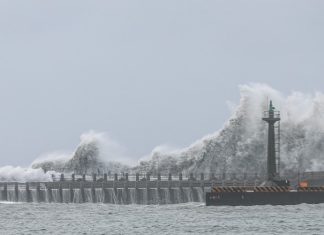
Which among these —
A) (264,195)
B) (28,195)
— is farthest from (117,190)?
(264,195)

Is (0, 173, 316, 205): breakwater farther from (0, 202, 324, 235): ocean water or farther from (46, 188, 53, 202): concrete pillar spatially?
(0, 202, 324, 235): ocean water

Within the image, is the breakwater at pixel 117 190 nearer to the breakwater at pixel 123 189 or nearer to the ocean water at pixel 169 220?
the breakwater at pixel 123 189

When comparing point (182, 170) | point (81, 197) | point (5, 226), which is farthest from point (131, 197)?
point (5, 226)

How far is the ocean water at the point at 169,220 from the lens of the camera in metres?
77.7

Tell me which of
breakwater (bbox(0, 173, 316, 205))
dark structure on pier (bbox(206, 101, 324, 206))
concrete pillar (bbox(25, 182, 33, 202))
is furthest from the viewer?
concrete pillar (bbox(25, 182, 33, 202))

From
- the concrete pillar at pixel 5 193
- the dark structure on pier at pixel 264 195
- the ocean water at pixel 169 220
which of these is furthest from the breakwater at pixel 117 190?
the dark structure on pier at pixel 264 195

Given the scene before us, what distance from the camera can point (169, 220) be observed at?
86.4 m

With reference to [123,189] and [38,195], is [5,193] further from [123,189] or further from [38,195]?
[123,189]

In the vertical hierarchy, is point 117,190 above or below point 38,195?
above

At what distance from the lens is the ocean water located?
77.7m

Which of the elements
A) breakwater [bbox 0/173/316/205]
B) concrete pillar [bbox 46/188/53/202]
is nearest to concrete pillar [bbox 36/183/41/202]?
breakwater [bbox 0/173/316/205]

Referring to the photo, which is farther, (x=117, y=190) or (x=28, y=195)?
(x=28, y=195)

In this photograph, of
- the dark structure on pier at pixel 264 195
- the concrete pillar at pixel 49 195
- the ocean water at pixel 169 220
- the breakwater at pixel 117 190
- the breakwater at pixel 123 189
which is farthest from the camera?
the concrete pillar at pixel 49 195

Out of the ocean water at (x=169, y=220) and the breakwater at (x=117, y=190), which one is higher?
the breakwater at (x=117, y=190)
